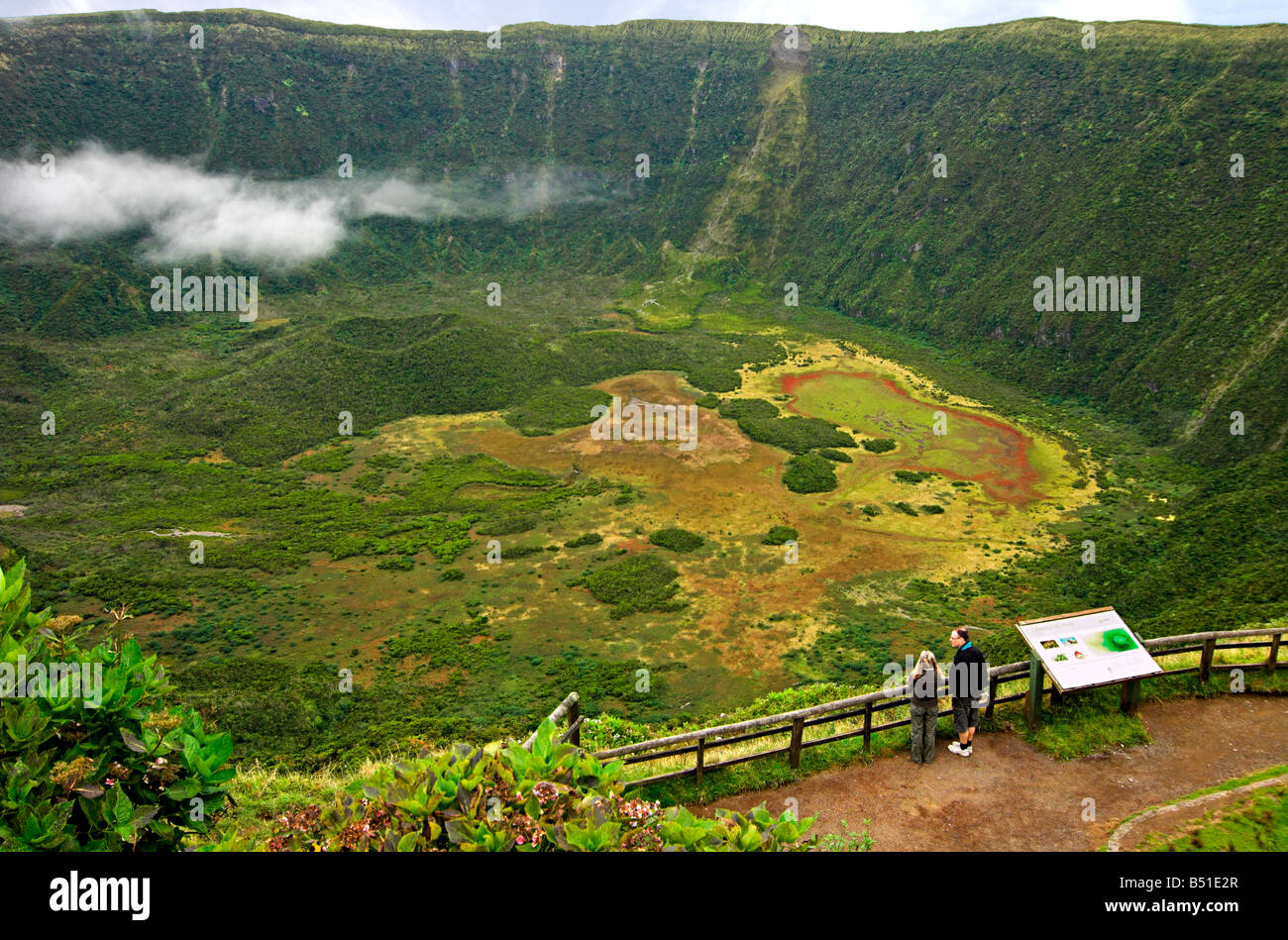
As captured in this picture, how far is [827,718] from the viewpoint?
11961 mm

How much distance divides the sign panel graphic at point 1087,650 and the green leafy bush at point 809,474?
123 feet

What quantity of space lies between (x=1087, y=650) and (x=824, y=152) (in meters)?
114

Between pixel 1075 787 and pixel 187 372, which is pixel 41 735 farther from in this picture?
pixel 187 372

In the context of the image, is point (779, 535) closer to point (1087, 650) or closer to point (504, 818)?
point (1087, 650)

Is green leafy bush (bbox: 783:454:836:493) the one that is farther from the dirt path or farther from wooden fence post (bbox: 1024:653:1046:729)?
wooden fence post (bbox: 1024:653:1046:729)

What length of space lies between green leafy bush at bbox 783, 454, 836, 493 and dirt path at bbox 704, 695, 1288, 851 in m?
37.6

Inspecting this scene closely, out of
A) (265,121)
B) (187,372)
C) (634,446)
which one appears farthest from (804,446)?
(265,121)

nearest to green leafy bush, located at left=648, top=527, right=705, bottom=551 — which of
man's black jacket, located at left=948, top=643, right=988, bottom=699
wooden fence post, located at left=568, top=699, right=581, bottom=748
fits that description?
man's black jacket, located at left=948, top=643, right=988, bottom=699

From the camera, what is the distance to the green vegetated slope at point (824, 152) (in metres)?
62.8

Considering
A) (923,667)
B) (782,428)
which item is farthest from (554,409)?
(923,667)

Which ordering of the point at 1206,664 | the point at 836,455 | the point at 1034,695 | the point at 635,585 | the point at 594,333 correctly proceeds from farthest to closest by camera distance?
1. the point at 594,333
2. the point at 836,455
3. the point at 635,585
4. the point at 1206,664
5. the point at 1034,695

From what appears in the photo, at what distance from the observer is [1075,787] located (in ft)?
35.7

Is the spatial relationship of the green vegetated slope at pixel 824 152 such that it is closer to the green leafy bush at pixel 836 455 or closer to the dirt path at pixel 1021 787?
the green leafy bush at pixel 836 455

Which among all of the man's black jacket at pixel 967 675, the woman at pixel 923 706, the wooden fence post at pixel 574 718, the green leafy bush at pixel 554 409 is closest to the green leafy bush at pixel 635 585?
the green leafy bush at pixel 554 409
